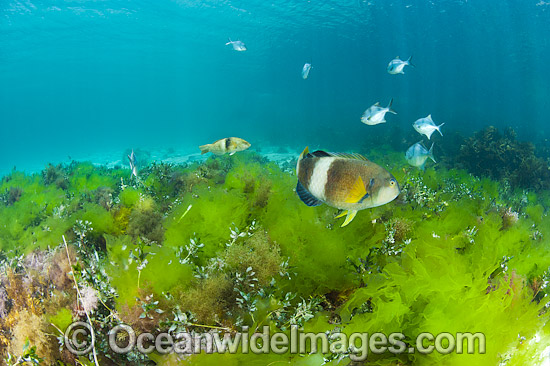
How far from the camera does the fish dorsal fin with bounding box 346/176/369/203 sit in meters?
1.74

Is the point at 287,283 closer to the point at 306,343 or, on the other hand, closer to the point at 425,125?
the point at 306,343

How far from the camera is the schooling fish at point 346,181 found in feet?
5.74

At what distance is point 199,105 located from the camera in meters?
160

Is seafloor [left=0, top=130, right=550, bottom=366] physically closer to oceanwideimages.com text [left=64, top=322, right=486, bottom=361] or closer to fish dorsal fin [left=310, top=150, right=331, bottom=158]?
oceanwideimages.com text [left=64, top=322, right=486, bottom=361]

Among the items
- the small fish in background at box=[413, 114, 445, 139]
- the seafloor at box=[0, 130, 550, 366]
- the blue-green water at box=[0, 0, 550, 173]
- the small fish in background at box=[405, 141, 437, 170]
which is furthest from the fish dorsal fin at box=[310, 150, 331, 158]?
the blue-green water at box=[0, 0, 550, 173]

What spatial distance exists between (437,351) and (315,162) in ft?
5.02

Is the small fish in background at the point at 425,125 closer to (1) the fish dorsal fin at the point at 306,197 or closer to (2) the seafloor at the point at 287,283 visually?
(2) the seafloor at the point at 287,283

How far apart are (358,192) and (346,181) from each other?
111 mm

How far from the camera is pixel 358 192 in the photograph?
175 centimetres

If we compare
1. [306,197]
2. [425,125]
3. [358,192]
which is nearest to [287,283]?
[306,197]

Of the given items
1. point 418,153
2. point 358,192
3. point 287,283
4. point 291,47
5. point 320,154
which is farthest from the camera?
point 291,47

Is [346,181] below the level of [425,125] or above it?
above

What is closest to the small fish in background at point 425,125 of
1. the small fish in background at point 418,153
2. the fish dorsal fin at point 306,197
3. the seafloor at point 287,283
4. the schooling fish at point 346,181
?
the small fish in background at point 418,153

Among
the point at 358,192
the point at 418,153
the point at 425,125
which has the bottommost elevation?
the point at 418,153
